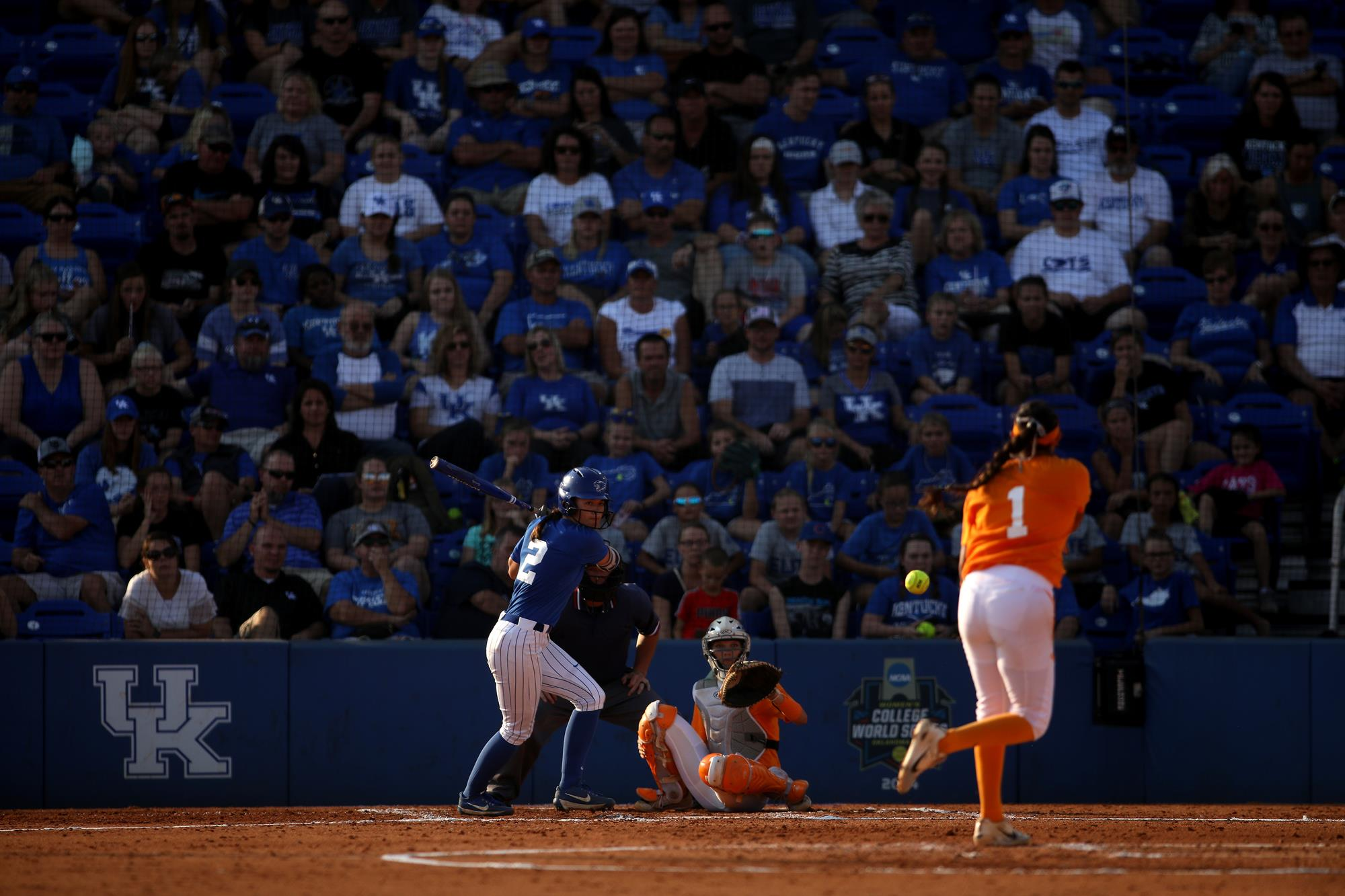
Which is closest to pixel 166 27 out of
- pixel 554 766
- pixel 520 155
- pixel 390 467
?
pixel 520 155

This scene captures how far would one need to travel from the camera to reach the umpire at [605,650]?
879 cm

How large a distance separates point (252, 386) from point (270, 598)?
2017mm

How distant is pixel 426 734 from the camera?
10258 millimetres

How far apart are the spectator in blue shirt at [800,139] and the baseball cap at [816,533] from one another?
421cm

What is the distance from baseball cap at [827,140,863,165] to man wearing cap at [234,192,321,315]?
4234mm

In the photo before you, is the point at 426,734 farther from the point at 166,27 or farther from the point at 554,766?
the point at 166,27

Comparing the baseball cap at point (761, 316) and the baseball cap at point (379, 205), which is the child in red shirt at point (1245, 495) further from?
the baseball cap at point (379, 205)

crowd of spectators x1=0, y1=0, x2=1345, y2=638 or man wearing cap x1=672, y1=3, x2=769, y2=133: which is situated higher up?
man wearing cap x1=672, y1=3, x2=769, y2=133

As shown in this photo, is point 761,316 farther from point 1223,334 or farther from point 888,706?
point 1223,334

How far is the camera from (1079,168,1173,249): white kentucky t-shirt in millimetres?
13578

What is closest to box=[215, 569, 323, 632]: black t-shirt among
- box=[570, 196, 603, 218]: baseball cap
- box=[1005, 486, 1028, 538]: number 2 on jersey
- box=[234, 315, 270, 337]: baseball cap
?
box=[234, 315, 270, 337]: baseball cap

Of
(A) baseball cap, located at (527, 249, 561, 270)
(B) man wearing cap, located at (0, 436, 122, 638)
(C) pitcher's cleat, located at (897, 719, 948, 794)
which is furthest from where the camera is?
(A) baseball cap, located at (527, 249, 561, 270)

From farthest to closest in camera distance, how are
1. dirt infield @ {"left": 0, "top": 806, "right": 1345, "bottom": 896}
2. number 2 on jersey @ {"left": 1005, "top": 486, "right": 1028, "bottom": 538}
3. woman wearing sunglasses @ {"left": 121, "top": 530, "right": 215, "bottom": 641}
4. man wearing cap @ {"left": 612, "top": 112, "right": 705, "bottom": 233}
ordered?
1. man wearing cap @ {"left": 612, "top": 112, "right": 705, "bottom": 233}
2. woman wearing sunglasses @ {"left": 121, "top": 530, "right": 215, "bottom": 641}
3. number 2 on jersey @ {"left": 1005, "top": 486, "right": 1028, "bottom": 538}
4. dirt infield @ {"left": 0, "top": 806, "right": 1345, "bottom": 896}

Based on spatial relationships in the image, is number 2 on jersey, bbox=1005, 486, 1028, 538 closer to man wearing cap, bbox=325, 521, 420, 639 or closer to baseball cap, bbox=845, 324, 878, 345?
man wearing cap, bbox=325, 521, 420, 639
